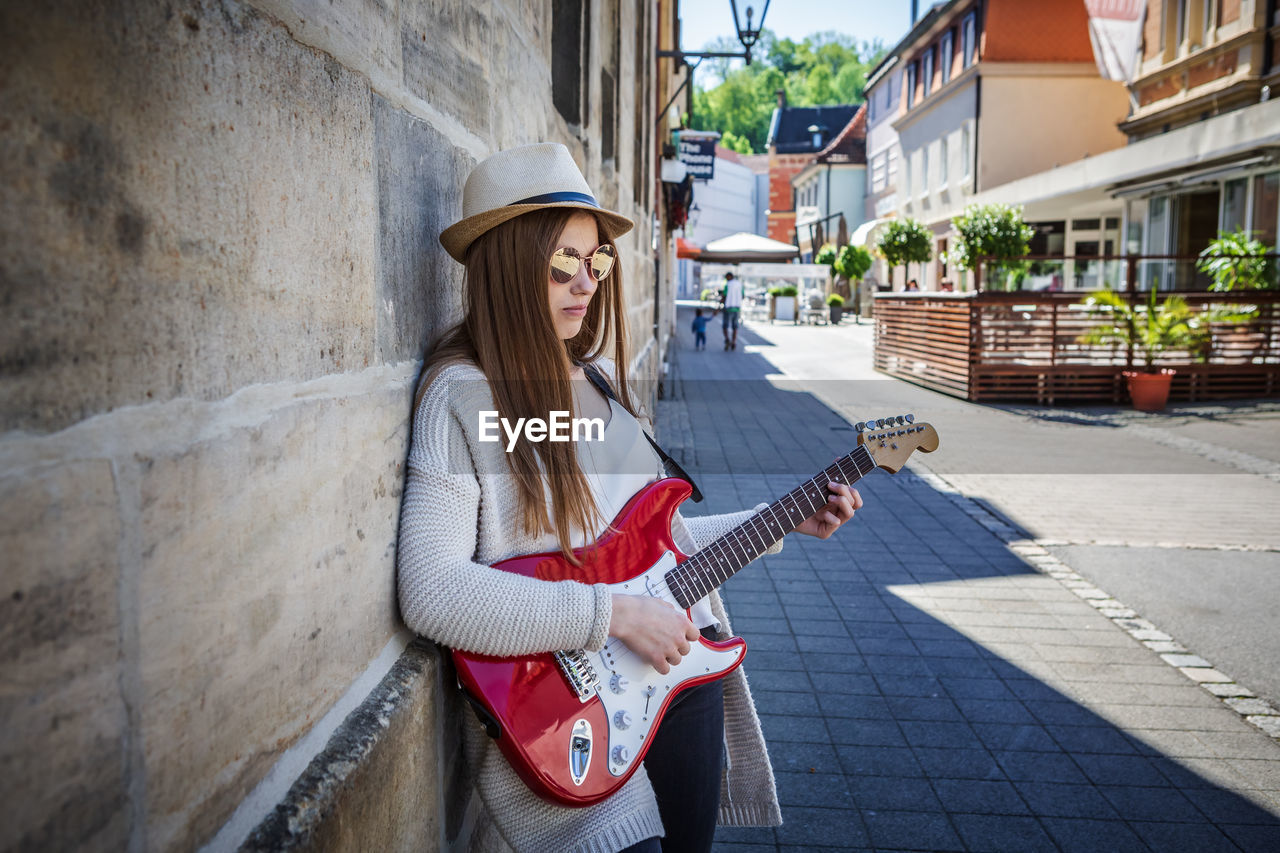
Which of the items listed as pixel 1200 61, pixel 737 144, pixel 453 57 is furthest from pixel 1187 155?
pixel 737 144

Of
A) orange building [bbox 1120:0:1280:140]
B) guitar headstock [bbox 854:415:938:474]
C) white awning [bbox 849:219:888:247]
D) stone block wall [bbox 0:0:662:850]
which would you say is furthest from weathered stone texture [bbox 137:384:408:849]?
white awning [bbox 849:219:888:247]

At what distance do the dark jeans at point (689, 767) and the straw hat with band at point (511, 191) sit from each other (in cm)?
100

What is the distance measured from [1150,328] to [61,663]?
46.2ft

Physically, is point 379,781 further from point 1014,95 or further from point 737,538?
point 1014,95

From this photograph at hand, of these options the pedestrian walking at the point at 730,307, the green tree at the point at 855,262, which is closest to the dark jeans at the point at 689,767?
the pedestrian walking at the point at 730,307

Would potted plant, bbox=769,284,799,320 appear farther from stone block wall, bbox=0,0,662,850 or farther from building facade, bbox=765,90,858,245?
stone block wall, bbox=0,0,662,850

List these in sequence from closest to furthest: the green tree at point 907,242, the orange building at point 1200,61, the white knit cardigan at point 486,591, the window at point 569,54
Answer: the white knit cardigan at point 486,591
the window at point 569,54
the orange building at point 1200,61
the green tree at point 907,242

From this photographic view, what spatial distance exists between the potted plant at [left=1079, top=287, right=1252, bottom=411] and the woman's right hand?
41.2ft

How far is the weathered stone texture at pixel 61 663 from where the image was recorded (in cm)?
76

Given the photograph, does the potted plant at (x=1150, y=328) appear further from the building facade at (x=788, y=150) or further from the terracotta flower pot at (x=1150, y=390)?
the building facade at (x=788, y=150)

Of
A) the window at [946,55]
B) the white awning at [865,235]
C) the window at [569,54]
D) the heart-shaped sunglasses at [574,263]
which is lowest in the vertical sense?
the heart-shaped sunglasses at [574,263]

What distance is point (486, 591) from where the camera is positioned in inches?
64.2

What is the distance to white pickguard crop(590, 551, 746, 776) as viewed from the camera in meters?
1.77

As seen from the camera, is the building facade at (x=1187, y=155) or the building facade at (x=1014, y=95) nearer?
the building facade at (x=1187, y=155)
